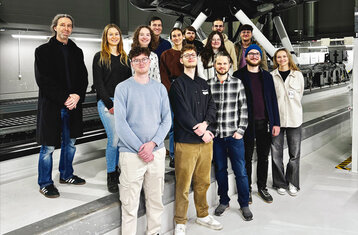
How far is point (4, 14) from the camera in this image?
29.1 feet

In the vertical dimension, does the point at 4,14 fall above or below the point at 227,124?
above

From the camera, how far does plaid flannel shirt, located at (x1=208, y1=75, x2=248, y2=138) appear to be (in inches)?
111

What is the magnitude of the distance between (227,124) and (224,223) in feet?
2.85

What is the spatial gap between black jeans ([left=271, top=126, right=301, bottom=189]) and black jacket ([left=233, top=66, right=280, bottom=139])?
32 cm

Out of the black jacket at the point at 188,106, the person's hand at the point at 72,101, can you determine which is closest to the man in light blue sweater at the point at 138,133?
the black jacket at the point at 188,106

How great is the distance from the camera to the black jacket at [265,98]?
121 inches

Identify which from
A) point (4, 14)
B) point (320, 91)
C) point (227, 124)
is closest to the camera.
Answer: point (227, 124)

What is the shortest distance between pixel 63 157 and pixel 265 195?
2.02m

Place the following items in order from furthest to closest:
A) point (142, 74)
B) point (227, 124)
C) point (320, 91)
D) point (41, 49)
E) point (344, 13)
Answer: point (320, 91) → point (344, 13) → point (227, 124) → point (41, 49) → point (142, 74)

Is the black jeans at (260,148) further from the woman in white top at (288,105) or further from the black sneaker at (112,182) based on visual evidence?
the black sneaker at (112,182)

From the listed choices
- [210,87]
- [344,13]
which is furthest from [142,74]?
[344,13]

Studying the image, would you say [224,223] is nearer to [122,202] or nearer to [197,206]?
[197,206]

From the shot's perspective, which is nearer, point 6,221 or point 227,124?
point 6,221

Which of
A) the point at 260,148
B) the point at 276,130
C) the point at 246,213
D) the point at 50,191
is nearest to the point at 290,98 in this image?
the point at 276,130
